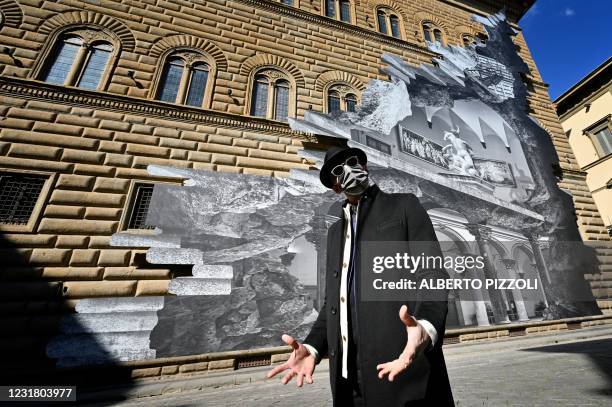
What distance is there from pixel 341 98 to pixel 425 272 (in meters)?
7.29

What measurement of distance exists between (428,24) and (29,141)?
1317 centimetres

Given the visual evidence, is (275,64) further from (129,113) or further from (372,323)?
(372,323)

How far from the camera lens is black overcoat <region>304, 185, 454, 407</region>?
1.02m

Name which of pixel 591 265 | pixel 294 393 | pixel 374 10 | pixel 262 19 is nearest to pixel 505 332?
pixel 591 265

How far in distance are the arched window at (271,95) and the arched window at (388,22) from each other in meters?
5.13

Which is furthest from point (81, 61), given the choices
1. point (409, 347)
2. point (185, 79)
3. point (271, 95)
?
point (409, 347)

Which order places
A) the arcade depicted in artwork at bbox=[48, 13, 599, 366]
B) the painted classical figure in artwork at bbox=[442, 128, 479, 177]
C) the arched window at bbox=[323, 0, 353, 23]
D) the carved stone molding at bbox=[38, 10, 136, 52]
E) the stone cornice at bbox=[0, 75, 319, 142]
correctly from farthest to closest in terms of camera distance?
1. the arched window at bbox=[323, 0, 353, 23]
2. the painted classical figure in artwork at bbox=[442, 128, 479, 177]
3. the carved stone molding at bbox=[38, 10, 136, 52]
4. the stone cornice at bbox=[0, 75, 319, 142]
5. the arcade depicted in artwork at bbox=[48, 13, 599, 366]

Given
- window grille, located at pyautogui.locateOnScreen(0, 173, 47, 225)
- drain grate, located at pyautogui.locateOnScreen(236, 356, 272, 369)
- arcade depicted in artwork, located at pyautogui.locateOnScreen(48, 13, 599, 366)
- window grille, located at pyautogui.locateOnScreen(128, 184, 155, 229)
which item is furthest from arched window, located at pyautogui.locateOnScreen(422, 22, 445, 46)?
window grille, located at pyautogui.locateOnScreen(0, 173, 47, 225)

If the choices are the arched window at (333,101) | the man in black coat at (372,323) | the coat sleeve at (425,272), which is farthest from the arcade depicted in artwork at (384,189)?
the coat sleeve at (425,272)

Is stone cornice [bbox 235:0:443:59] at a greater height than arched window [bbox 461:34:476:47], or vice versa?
arched window [bbox 461:34:476:47]

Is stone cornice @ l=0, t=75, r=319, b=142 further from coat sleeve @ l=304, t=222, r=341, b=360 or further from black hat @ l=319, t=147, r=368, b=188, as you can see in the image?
coat sleeve @ l=304, t=222, r=341, b=360

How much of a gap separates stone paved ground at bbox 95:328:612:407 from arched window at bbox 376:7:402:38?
10.4 meters

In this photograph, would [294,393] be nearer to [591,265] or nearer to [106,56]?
[106,56]

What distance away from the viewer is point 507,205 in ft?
24.2
